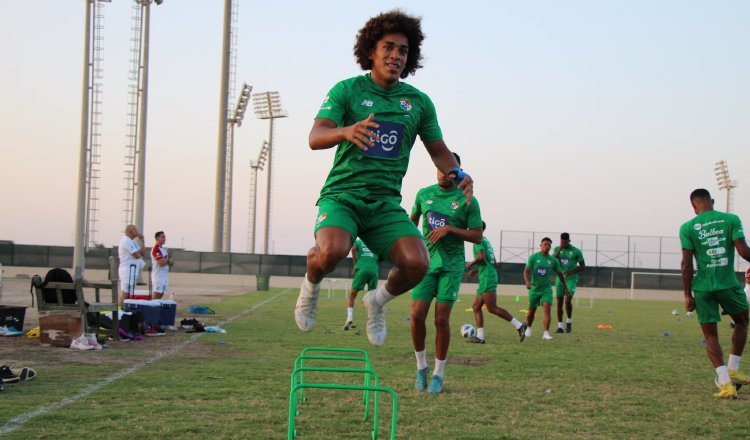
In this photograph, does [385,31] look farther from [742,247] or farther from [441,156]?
[742,247]

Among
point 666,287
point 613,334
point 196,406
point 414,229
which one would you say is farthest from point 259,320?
point 666,287

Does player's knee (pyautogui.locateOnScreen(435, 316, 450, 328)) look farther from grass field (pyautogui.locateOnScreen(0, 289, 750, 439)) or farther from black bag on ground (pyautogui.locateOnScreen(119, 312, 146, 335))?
black bag on ground (pyautogui.locateOnScreen(119, 312, 146, 335))

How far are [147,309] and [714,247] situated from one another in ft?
31.2

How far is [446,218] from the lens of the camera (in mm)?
8625

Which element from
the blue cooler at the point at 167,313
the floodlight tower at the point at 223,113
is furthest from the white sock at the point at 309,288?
the floodlight tower at the point at 223,113

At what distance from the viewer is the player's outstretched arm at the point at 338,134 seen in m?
4.54

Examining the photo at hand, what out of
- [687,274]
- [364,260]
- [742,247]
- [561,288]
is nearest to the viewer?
[742,247]

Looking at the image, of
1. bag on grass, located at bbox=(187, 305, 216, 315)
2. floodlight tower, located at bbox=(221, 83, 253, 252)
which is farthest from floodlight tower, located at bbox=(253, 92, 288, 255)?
bag on grass, located at bbox=(187, 305, 216, 315)

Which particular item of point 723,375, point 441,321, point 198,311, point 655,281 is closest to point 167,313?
point 198,311

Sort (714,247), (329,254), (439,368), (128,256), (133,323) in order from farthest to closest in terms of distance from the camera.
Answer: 1. (128,256)
2. (133,323)
3. (714,247)
4. (439,368)
5. (329,254)

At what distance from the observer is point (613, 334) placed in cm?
1780

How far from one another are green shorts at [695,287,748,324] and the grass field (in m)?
0.83

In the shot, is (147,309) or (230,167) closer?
(147,309)

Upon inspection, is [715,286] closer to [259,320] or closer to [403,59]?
[403,59]
